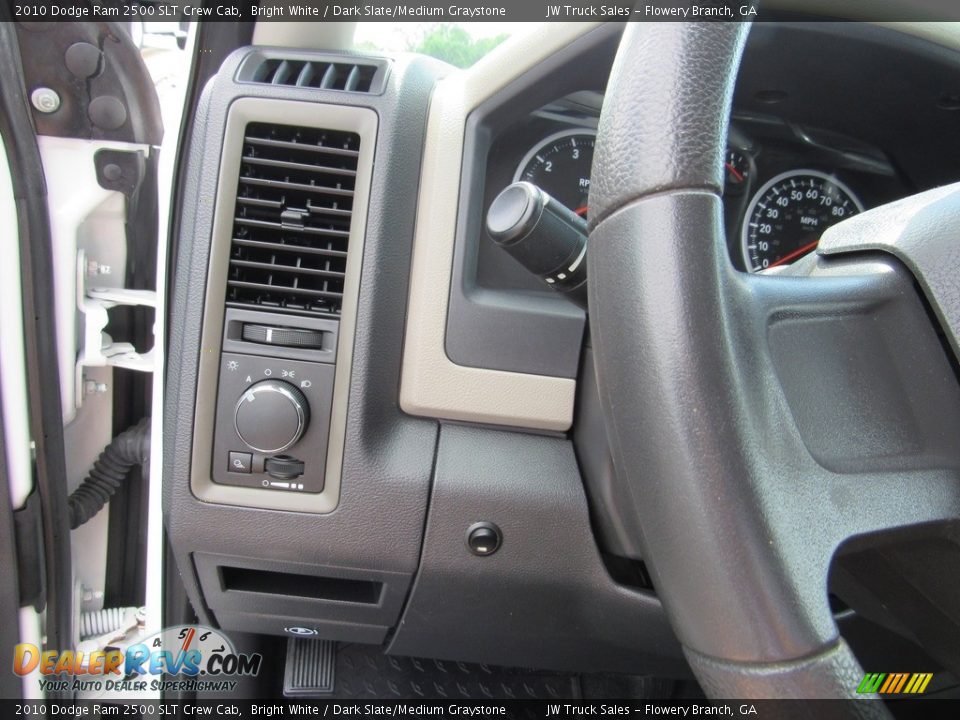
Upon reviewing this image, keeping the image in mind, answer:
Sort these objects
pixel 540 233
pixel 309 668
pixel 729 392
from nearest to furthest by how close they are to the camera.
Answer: pixel 729 392 → pixel 540 233 → pixel 309 668

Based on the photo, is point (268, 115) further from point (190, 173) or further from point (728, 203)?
point (728, 203)

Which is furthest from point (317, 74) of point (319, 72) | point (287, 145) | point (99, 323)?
point (99, 323)

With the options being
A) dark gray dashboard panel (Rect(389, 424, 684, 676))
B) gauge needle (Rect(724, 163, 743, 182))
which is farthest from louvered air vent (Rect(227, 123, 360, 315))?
gauge needle (Rect(724, 163, 743, 182))

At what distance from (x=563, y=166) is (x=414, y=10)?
33cm

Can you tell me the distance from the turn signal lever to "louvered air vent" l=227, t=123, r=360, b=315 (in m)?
0.28

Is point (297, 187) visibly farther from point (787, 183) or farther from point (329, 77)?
point (787, 183)

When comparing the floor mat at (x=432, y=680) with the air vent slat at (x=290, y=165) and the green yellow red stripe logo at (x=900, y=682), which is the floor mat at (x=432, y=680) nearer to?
the green yellow red stripe logo at (x=900, y=682)

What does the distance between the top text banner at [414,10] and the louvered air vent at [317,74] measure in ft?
0.44

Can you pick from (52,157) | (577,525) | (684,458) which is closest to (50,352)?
(52,157)

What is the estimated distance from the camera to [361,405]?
0.87 m

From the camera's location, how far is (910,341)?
0.58 m

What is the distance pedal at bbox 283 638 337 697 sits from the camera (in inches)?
48.9

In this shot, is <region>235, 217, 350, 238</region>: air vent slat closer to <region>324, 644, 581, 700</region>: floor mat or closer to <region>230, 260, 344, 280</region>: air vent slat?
<region>230, 260, 344, 280</region>: air vent slat

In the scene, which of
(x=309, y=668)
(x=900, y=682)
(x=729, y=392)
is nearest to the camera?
(x=729, y=392)
